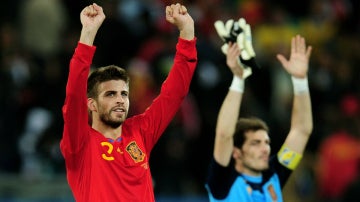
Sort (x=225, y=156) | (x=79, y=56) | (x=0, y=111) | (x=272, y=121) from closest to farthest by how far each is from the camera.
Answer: (x=79, y=56), (x=225, y=156), (x=0, y=111), (x=272, y=121)

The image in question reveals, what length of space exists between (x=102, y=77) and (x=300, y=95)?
2.15 meters

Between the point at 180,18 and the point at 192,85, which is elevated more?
the point at 180,18

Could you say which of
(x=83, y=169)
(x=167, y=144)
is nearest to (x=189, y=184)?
(x=167, y=144)

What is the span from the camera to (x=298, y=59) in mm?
7973

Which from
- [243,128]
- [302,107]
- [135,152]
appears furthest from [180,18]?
[302,107]

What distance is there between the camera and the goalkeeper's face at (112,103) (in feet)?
21.1

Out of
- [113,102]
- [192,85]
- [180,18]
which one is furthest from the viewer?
[192,85]

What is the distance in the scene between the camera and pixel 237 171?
305 inches

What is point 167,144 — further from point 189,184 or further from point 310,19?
point 310,19

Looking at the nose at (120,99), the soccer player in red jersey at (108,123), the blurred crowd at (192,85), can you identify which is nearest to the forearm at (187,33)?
the soccer player in red jersey at (108,123)

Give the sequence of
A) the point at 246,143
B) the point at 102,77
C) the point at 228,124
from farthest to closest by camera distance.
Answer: the point at 246,143 → the point at 228,124 → the point at 102,77

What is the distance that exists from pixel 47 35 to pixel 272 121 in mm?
3509

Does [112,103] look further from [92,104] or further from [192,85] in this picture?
[192,85]

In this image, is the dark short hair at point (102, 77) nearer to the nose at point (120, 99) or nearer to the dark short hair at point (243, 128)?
the nose at point (120, 99)
